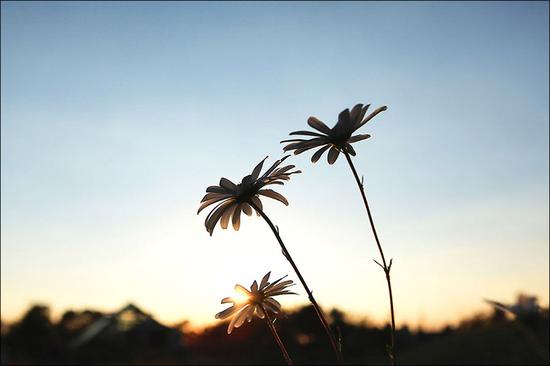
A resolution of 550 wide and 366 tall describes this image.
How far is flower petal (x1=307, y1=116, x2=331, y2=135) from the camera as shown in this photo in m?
1.75

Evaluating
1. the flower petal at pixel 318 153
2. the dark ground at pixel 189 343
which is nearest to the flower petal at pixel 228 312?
the flower petal at pixel 318 153

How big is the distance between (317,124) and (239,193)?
386 millimetres

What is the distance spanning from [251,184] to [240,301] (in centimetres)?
45

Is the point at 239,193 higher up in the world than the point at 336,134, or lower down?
lower down

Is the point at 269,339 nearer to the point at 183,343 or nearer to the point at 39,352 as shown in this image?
the point at 183,343

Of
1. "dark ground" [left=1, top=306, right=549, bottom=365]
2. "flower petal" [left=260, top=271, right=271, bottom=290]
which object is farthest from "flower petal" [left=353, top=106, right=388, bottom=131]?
"dark ground" [left=1, top=306, right=549, bottom=365]

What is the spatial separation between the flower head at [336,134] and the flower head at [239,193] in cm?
11

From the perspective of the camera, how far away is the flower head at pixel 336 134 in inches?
67.5

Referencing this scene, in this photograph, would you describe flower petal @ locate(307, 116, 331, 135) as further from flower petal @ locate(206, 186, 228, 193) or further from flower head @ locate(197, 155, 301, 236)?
flower petal @ locate(206, 186, 228, 193)

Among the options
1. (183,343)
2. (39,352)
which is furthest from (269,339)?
(39,352)

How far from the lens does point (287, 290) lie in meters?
1.75

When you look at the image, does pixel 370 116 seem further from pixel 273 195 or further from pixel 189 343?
pixel 189 343

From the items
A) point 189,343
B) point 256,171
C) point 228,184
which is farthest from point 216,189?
point 189,343

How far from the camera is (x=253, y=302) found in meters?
1.77
